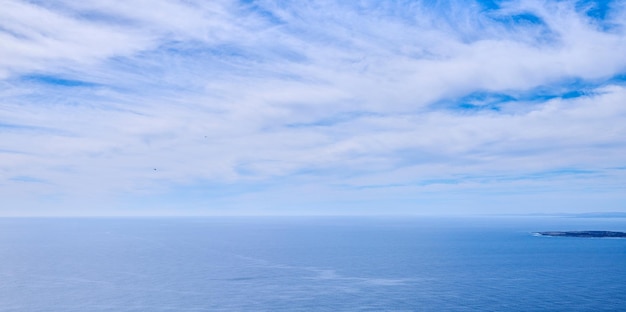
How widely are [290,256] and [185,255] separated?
36079mm

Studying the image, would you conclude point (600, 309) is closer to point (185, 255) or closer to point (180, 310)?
point (180, 310)

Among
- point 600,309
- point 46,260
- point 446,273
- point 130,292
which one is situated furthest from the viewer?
point 46,260

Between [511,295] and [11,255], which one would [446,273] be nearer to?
[511,295]

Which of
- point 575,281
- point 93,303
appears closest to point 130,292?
point 93,303

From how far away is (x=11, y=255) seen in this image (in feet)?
543

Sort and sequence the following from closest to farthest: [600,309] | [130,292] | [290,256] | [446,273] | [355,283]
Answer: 1. [600,309]
2. [130,292]
3. [355,283]
4. [446,273]
5. [290,256]

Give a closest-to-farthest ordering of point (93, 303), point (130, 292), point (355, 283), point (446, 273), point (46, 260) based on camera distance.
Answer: point (93, 303) → point (130, 292) → point (355, 283) → point (446, 273) → point (46, 260)

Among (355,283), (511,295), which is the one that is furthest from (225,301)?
(511,295)

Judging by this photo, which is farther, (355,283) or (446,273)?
(446,273)

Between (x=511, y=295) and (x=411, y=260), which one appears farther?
(x=411, y=260)

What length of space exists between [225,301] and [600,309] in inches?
2559

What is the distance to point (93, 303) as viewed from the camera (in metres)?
Answer: 86.1

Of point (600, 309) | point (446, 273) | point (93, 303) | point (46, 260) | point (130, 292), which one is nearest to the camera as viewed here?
point (600, 309)

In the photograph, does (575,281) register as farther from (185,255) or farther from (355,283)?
(185,255)
